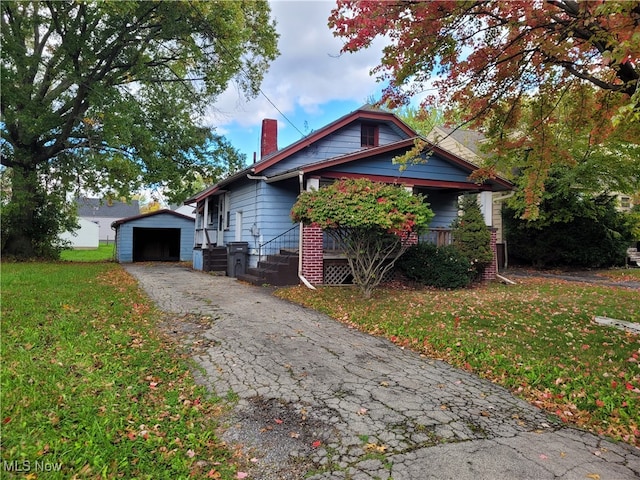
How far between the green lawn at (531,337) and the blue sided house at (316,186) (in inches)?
53.9

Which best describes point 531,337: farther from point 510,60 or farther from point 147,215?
point 147,215

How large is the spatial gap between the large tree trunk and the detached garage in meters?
5.54

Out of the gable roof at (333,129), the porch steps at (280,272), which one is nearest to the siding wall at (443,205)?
the gable roof at (333,129)

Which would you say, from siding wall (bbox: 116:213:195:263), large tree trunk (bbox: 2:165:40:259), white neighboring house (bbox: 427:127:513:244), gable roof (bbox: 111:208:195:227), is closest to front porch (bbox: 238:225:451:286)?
white neighboring house (bbox: 427:127:513:244)

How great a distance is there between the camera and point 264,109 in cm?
1830

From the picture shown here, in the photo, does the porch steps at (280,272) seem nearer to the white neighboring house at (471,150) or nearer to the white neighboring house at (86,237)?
the white neighboring house at (471,150)

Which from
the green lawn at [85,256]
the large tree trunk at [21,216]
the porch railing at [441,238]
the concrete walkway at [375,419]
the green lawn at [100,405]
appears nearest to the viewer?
the green lawn at [100,405]

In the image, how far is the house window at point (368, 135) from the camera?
14.0 metres

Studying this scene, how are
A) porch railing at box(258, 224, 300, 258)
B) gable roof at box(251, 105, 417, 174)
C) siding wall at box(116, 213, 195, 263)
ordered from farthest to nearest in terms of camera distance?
siding wall at box(116, 213, 195, 263) → porch railing at box(258, 224, 300, 258) → gable roof at box(251, 105, 417, 174)

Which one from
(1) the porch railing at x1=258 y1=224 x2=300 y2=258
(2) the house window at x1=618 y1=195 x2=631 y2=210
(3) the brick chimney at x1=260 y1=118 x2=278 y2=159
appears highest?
(3) the brick chimney at x1=260 y1=118 x2=278 y2=159

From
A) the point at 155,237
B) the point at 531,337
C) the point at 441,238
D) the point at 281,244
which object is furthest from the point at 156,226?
the point at 531,337

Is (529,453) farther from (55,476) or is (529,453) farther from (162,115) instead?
(162,115)

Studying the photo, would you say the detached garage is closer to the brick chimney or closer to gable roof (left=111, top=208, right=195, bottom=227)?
gable roof (left=111, top=208, right=195, bottom=227)

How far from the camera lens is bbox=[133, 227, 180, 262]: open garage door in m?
27.4
